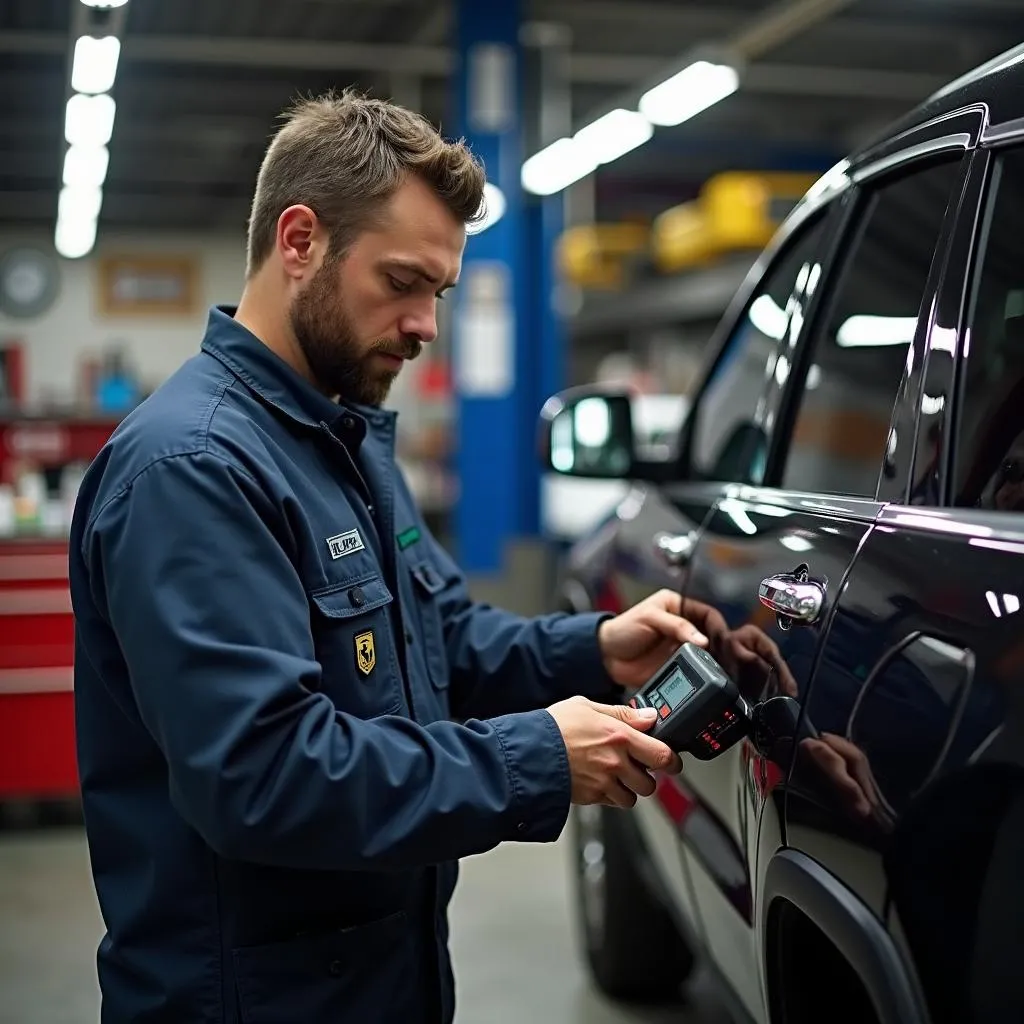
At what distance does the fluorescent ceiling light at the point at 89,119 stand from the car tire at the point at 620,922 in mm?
8152

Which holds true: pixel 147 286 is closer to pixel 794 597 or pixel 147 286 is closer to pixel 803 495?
pixel 803 495

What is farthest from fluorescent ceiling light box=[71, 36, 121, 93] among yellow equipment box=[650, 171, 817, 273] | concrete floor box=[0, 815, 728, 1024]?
yellow equipment box=[650, 171, 817, 273]

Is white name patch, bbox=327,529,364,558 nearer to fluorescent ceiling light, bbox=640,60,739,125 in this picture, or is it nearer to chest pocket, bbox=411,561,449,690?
chest pocket, bbox=411,561,449,690

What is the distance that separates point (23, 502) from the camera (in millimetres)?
5559

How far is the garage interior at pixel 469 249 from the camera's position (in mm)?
4559

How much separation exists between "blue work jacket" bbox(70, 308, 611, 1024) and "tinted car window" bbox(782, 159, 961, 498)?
647mm

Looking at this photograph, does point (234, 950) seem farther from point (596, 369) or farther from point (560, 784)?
point (596, 369)

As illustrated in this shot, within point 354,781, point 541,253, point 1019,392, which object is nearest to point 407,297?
point 354,781

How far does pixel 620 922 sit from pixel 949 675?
2385mm

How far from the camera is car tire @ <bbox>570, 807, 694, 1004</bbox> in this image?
3391mm

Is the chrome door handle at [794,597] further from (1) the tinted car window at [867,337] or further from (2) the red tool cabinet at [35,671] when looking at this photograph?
(2) the red tool cabinet at [35,671]

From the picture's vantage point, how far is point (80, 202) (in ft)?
56.2

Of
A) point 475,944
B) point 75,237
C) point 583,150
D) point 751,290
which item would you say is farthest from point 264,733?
point 75,237

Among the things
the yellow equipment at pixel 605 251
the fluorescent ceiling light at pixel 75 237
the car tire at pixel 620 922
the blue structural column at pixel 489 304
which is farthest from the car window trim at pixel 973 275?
the fluorescent ceiling light at pixel 75 237
